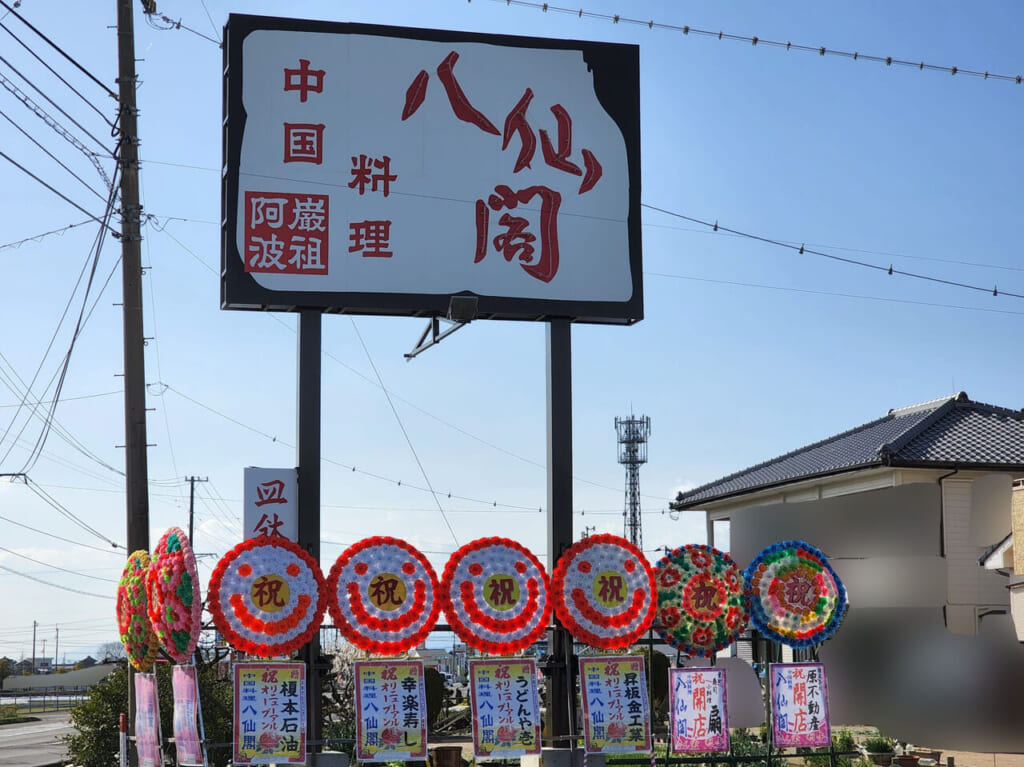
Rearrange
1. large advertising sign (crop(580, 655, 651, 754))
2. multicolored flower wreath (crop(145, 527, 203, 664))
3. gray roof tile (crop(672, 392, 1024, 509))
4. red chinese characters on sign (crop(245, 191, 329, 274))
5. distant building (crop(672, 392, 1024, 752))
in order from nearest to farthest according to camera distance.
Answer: multicolored flower wreath (crop(145, 527, 203, 664)) → large advertising sign (crop(580, 655, 651, 754)) → red chinese characters on sign (crop(245, 191, 329, 274)) → distant building (crop(672, 392, 1024, 752)) → gray roof tile (crop(672, 392, 1024, 509))

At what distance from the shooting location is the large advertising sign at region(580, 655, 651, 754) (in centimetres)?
1410

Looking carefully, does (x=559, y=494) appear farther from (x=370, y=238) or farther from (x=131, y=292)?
(x=131, y=292)

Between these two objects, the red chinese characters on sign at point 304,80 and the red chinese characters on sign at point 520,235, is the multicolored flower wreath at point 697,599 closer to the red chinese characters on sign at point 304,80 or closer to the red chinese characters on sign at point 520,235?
the red chinese characters on sign at point 520,235

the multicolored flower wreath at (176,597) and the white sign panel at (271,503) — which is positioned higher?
the white sign panel at (271,503)

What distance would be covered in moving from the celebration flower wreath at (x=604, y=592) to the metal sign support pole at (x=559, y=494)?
811 mm

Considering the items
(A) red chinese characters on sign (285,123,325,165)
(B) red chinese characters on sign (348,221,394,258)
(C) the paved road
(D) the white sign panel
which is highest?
(A) red chinese characters on sign (285,123,325,165)

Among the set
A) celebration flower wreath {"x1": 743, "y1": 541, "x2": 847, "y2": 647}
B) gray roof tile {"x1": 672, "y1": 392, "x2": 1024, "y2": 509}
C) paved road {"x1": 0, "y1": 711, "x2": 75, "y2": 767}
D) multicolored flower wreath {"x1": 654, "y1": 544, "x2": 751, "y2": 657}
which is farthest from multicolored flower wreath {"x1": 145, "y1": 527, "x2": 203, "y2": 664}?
paved road {"x1": 0, "y1": 711, "x2": 75, "y2": 767}

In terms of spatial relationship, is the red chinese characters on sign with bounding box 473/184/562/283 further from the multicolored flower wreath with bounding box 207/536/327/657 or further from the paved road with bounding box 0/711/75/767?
the paved road with bounding box 0/711/75/767

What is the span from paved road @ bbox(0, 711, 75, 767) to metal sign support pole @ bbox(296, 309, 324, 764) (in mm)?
17093

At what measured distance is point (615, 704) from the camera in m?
14.3

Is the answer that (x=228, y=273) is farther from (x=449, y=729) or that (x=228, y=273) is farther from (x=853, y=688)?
(x=449, y=729)

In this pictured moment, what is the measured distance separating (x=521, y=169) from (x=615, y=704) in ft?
24.8

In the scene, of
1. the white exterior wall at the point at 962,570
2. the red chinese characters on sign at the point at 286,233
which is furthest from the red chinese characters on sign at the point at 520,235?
the white exterior wall at the point at 962,570

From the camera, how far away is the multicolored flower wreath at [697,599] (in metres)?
14.7
